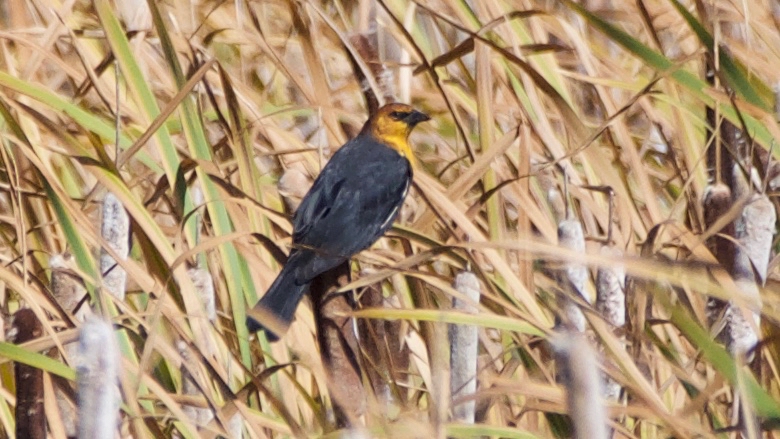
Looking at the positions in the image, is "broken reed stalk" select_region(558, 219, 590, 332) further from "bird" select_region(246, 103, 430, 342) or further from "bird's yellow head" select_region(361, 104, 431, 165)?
"bird's yellow head" select_region(361, 104, 431, 165)

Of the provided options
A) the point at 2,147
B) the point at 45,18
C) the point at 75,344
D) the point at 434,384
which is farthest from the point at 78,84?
the point at 434,384

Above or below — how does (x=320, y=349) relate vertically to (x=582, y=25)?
below

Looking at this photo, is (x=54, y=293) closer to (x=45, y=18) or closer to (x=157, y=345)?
(x=157, y=345)

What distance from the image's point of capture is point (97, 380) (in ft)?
3.30

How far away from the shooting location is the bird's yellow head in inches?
94.0

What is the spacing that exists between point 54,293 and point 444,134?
130 cm

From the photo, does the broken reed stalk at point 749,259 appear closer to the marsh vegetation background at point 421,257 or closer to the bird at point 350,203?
the marsh vegetation background at point 421,257

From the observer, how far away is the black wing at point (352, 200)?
2.11 m

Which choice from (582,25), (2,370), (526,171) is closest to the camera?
(526,171)

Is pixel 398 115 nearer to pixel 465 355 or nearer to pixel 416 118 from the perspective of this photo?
pixel 416 118

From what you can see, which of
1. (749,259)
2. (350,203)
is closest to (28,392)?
(749,259)

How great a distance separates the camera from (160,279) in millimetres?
1657

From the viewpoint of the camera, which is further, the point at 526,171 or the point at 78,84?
the point at 78,84

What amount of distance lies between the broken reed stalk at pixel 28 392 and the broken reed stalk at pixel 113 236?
121 mm
